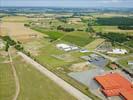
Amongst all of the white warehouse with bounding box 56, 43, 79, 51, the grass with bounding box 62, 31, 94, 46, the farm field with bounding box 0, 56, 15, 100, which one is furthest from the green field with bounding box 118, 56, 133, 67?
the farm field with bounding box 0, 56, 15, 100

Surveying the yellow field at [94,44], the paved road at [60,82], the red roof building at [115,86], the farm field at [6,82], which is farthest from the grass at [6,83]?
the yellow field at [94,44]

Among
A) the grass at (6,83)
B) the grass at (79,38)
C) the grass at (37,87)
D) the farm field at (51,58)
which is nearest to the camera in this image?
the grass at (37,87)

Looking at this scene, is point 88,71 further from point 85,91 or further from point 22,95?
point 22,95

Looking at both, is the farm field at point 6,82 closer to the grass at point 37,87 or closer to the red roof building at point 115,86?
the grass at point 37,87

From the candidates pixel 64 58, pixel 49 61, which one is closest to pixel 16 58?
pixel 49 61

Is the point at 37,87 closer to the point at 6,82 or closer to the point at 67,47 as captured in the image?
the point at 6,82

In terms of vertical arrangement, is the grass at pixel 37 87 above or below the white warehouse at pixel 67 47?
above

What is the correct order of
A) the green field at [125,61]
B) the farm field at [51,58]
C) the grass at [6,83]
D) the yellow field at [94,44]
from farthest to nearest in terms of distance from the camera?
the yellow field at [94,44] → the green field at [125,61] → the farm field at [51,58] → the grass at [6,83]
